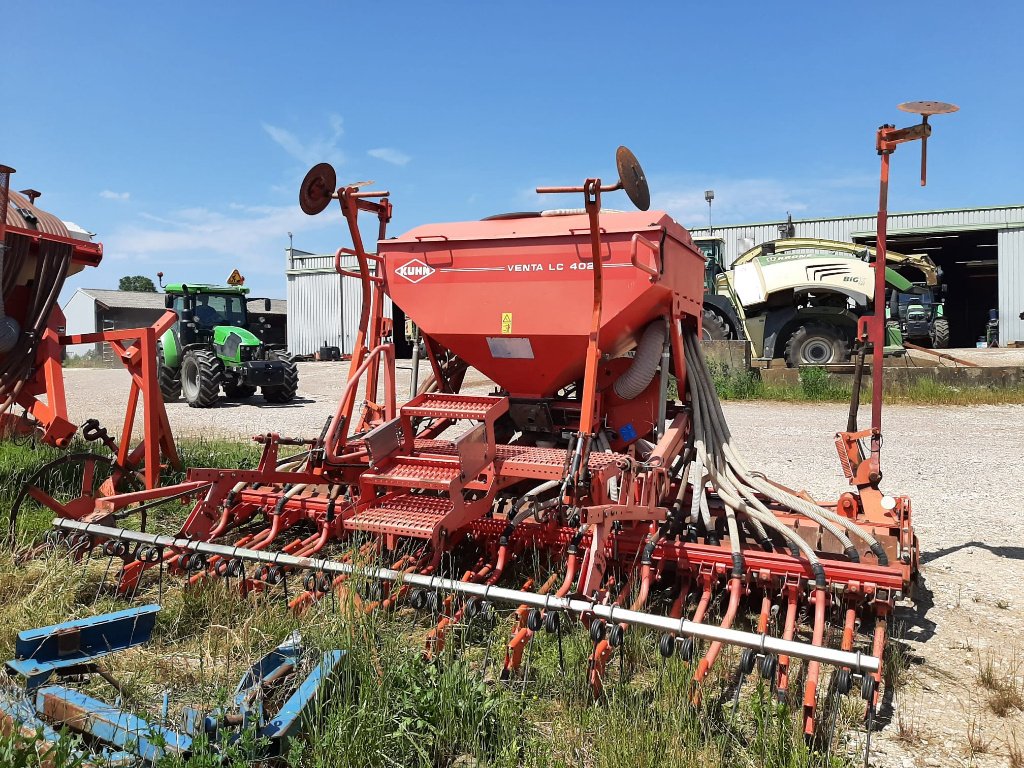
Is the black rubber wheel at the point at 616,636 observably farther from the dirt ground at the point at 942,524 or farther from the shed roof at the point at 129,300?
the shed roof at the point at 129,300

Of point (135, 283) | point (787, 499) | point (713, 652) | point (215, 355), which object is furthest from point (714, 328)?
point (135, 283)

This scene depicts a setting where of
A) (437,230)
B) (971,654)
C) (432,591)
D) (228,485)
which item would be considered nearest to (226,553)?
(228,485)

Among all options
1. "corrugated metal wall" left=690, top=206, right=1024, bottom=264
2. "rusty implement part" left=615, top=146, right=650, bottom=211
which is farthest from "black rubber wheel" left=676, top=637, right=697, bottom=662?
"corrugated metal wall" left=690, top=206, right=1024, bottom=264

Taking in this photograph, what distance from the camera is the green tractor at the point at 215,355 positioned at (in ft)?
47.1

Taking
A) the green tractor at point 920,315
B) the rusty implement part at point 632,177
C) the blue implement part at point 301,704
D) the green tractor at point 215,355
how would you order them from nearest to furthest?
the blue implement part at point 301,704 → the rusty implement part at point 632,177 → the green tractor at point 215,355 → the green tractor at point 920,315

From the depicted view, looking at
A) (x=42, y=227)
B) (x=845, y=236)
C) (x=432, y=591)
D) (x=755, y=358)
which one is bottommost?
(x=432, y=591)

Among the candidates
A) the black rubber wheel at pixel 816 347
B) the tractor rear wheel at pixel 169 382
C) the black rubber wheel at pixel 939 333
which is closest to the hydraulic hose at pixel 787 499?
the black rubber wheel at pixel 816 347

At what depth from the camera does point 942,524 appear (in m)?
6.00

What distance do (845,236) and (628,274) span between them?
23.1m

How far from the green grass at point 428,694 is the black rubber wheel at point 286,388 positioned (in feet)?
36.4

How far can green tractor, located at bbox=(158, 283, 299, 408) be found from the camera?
14.3 m

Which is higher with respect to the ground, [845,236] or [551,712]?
[845,236]

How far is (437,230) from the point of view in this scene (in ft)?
17.0

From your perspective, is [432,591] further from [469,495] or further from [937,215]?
[937,215]
